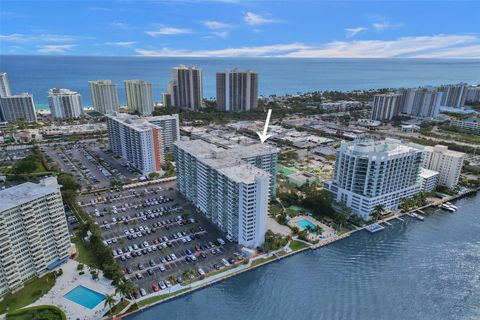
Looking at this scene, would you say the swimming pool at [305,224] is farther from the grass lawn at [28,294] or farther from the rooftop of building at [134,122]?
the rooftop of building at [134,122]

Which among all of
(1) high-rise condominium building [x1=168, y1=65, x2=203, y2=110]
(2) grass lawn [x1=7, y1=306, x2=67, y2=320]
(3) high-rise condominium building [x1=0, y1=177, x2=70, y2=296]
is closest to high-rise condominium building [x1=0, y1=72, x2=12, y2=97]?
(1) high-rise condominium building [x1=168, y1=65, x2=203, y2=110]

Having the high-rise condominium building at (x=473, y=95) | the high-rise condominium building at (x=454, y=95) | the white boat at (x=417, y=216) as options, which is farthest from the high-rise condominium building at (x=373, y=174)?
the high-rise condominium building at (x=473, y=95)

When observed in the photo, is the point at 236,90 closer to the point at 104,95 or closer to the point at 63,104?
the point at 104,95

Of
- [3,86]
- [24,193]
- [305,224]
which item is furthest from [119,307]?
[3,86]

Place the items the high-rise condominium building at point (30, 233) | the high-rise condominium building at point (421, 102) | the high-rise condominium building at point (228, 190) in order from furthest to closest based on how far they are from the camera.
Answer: the high-rise condominium building at point (421, 102) → the high-rise condominium building at point (228, 190) → the high-rise condominium building at point (30, 233)

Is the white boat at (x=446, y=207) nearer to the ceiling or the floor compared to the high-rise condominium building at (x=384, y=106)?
nearer to the floor

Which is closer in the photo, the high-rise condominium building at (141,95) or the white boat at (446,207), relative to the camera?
the white boat at (446,207)

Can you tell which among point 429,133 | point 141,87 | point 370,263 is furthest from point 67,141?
point 429,133
